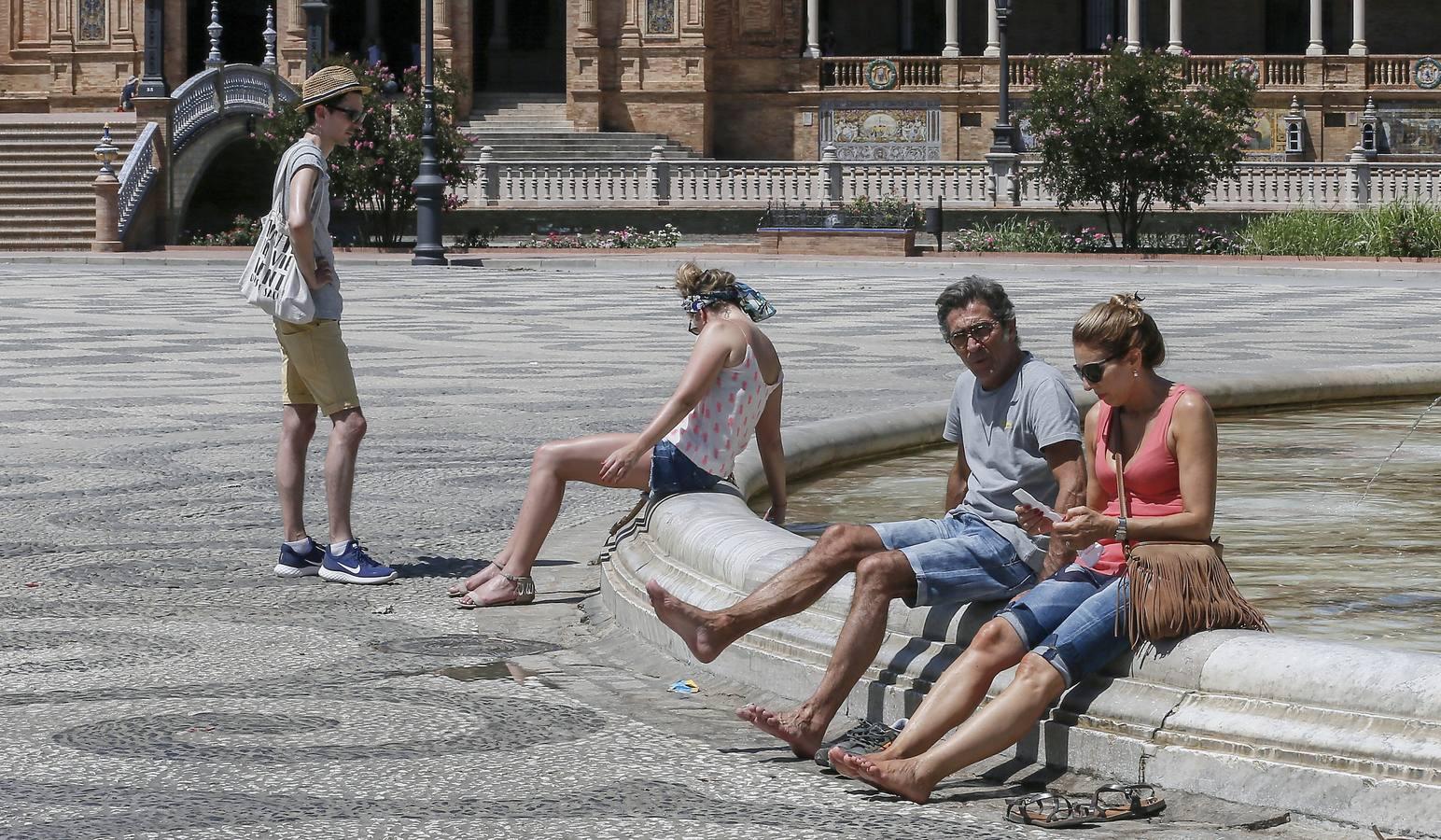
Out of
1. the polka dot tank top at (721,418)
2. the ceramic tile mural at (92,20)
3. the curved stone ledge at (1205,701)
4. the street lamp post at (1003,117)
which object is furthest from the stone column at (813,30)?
the curved stone ledge at (1205,701)

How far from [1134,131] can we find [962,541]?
30.6 meters

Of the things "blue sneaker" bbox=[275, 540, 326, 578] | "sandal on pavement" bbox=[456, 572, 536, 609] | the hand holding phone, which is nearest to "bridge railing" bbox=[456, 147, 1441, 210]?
"blue sneaker" bbox=[275, 540, 326, 578]

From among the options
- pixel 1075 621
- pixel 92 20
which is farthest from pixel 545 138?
pixel 1075 621

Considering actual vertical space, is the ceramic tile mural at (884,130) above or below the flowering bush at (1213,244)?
above

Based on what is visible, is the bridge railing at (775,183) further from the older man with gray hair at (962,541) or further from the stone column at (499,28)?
the older man with gray hair at (962,541)

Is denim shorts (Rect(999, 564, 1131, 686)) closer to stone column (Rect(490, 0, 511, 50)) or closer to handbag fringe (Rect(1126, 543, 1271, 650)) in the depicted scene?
handbag fringe (Rect(1126, 543, 1271, 650))

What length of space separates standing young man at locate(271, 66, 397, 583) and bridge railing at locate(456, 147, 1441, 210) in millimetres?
30830

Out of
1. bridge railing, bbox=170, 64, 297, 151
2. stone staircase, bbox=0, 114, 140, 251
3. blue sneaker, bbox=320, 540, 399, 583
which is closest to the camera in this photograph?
blue sneaker, bbox=320, 540, 399, 583

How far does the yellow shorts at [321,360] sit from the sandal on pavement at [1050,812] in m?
3.88

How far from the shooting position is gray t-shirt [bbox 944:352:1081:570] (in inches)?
241

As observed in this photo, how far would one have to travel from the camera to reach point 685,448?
25.2 feet

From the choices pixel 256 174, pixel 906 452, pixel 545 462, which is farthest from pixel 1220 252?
pixel 545 462

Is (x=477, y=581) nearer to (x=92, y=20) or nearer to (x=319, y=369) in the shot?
(x=319, y=369)

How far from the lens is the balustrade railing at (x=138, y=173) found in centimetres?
3719
